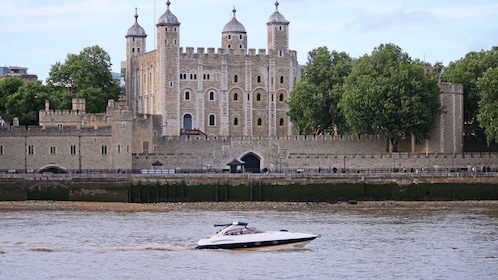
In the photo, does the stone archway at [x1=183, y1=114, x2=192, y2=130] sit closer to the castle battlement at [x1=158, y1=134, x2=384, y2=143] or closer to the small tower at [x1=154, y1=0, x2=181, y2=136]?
the small tower at [x1=154, y1=0, x2=181, y2=136]

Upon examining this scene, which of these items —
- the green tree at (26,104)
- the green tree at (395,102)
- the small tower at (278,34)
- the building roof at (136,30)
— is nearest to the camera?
the green tree at (395,102)

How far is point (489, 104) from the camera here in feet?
294

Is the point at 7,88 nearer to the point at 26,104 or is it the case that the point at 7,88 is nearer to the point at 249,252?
the point at 26,104

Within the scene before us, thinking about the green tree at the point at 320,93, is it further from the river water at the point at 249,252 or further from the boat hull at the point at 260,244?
the boat hull at the point at 260,244

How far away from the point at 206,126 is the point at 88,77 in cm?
930

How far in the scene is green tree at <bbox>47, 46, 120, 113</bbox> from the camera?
10831 centimetres

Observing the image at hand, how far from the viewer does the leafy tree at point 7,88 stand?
347 ft

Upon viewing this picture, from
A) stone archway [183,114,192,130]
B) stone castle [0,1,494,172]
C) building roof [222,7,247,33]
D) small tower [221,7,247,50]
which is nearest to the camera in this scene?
stone castle [0,1,494,172]

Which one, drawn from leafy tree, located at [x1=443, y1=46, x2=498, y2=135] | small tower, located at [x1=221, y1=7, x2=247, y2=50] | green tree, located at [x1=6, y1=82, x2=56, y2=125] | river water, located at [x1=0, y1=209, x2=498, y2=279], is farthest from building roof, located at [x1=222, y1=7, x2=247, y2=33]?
river water, located at [x1=0, y1=209, x2=498, y2=279]

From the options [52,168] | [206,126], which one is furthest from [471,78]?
[52,168]

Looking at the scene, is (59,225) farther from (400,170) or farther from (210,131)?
(210,131)

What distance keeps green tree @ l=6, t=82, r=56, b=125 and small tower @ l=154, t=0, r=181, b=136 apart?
854 centimetres

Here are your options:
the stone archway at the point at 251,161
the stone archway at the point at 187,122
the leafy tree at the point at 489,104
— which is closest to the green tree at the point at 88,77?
the stone archway at the point at 187,122

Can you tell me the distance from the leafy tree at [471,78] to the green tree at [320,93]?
7.85 metres
